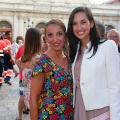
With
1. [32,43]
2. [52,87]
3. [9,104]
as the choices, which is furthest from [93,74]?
[9,104]

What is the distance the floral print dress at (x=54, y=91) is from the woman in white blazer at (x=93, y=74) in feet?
0.22

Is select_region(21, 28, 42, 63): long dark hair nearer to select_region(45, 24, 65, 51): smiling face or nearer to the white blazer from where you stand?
select_region(45, 24, 65, 51): smiling face

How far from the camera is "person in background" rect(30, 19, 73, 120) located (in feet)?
6.82

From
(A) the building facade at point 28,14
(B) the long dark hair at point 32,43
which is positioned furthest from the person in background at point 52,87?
(A) the building facade at point 28,14

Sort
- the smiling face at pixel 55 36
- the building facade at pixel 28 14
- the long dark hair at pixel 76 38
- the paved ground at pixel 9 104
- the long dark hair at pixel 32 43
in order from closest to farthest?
1. the long dark hair at pixel 76 38
2. the smiling face at pixel 55 36
3. the long dark hair at pixel 32 43
4. the paved ground at pixel 9 104
5. the building facade at pixel 28 14

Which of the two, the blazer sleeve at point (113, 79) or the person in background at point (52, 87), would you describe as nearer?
the blazer sleeve at point (113, 79)

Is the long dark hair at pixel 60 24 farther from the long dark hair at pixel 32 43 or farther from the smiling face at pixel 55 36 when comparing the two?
the long dark hair at pixel 32 43

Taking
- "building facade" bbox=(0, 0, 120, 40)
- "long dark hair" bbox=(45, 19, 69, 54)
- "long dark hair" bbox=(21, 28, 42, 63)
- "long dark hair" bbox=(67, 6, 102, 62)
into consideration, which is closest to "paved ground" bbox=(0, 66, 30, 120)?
"long dark hair" bbox=(21, 28, 42, 63)

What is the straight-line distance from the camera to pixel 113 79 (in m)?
1.87

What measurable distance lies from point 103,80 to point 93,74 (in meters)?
0.09

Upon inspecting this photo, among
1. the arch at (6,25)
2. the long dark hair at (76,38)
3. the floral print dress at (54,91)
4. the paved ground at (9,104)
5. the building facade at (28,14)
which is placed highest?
the building facade at (28,14)

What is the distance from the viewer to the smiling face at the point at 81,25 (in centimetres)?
203

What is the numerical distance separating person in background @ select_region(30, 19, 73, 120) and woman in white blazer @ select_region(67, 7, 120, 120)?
0.08m

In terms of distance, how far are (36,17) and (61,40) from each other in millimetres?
30846
